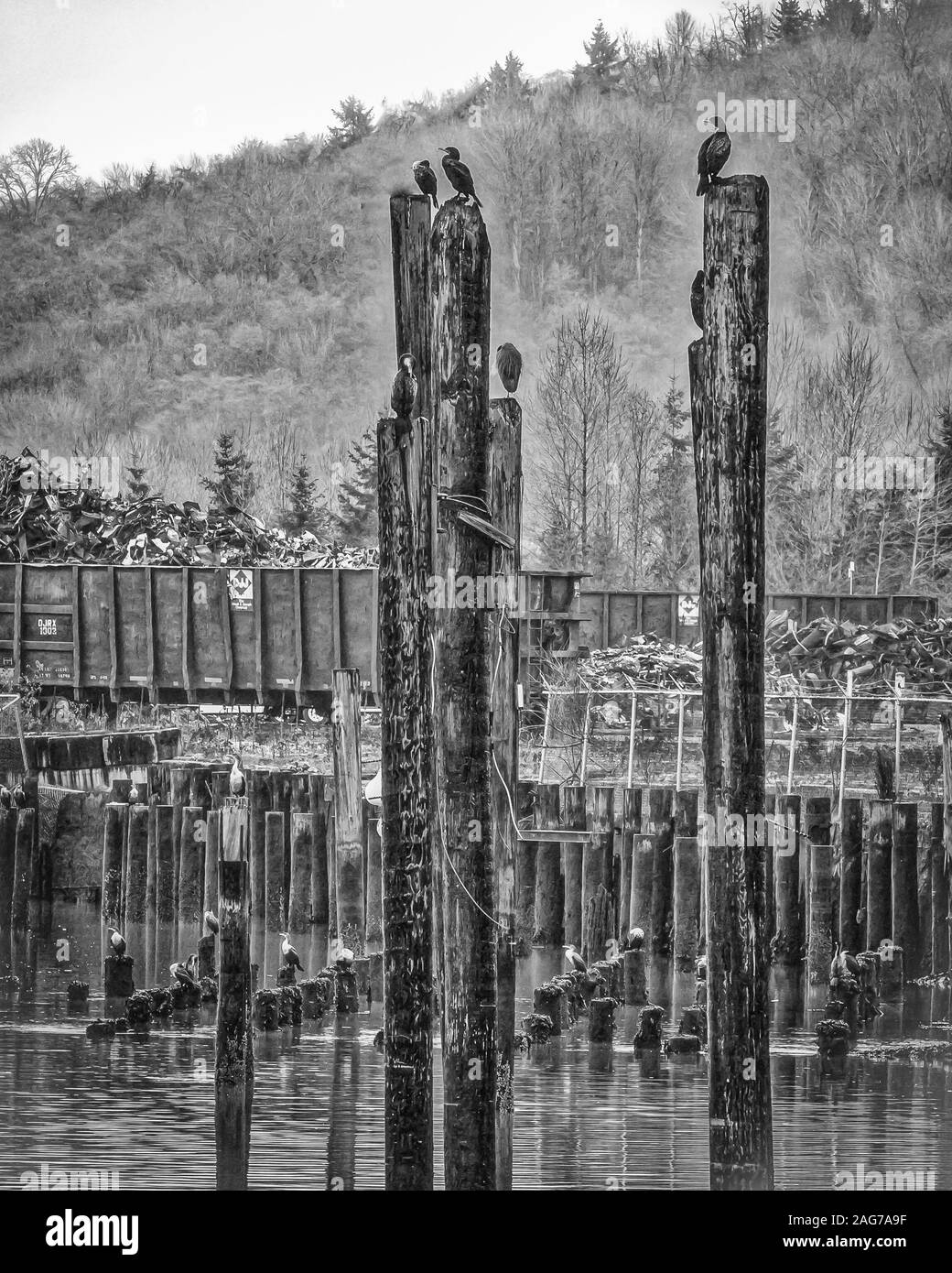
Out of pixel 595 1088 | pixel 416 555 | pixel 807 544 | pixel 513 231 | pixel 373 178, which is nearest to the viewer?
pixel 416 555

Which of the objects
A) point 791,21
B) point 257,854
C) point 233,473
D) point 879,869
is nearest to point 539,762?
point 257,854

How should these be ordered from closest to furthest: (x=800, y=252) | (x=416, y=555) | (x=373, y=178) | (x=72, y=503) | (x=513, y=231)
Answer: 1. (x=416, y=555)
2. (x=72, y=503)
3. (x=800, y=252)
4. (x=513, y=231)
5. (x=373, y=178)

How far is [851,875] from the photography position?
1030 cm

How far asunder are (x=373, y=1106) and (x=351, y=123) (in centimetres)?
4233

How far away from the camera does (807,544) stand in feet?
105

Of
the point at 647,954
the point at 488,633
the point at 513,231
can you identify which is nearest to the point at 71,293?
the point at 513,231

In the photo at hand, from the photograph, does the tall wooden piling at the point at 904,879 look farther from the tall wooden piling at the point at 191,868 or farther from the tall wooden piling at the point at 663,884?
the tall wooden piling at the point at 191,868

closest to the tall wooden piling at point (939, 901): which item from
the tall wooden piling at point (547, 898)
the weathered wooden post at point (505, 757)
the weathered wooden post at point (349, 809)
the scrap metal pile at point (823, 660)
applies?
the tall wooden piling at point (547, 898)

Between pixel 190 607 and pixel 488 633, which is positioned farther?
pixel 190 607

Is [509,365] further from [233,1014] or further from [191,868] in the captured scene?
[191,868]

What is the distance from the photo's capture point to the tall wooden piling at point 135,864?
12.1m

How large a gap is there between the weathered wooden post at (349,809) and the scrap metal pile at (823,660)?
7.61m

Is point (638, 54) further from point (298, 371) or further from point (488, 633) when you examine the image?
point (488, 633)

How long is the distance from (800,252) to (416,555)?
36.8 m
